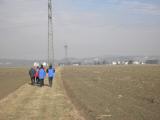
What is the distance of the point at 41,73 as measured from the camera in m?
28.5

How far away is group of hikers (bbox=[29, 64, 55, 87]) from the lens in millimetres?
27870

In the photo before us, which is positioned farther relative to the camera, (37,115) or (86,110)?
(86,110)

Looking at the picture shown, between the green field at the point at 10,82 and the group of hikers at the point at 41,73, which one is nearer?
the green field at the point at 10,82

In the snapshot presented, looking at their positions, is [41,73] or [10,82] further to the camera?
[10,82]

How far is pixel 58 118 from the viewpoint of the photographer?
40.9 ft

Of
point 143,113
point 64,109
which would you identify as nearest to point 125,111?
point 143,113

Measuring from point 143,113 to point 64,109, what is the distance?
10.7 feet

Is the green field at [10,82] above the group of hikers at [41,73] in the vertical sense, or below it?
below

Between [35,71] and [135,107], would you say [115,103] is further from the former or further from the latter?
[35,71]

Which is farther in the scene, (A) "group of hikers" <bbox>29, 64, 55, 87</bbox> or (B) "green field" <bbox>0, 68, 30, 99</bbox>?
(A) "group of hikers" <bbox>29, 64, 55, 87</bbox>

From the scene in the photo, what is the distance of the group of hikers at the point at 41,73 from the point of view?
91.4ft

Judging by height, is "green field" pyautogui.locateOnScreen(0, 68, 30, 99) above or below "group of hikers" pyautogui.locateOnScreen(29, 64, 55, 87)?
below

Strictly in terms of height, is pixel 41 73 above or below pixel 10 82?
above

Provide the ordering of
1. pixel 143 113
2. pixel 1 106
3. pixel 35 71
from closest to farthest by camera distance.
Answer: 1. pixel 143 113
2. pixel 1 106
3. pixel 35 71
